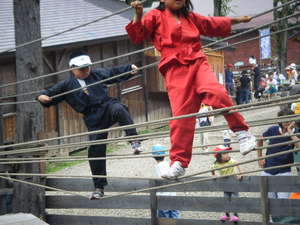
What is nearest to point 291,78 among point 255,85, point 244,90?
point 244,90

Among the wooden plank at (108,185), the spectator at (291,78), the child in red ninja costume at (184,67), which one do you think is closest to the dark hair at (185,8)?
the child in red ninja costume at (184,67)

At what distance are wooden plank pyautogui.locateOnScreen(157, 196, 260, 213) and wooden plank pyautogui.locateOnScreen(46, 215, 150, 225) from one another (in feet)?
1.20

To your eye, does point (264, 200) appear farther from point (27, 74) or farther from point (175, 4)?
point (175, 4)

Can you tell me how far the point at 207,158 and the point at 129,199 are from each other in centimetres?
503

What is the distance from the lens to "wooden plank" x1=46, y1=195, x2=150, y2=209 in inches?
317

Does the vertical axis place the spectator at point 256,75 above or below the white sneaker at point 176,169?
above

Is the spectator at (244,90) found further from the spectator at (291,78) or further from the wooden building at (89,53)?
Result: the wooden building at (89,53)

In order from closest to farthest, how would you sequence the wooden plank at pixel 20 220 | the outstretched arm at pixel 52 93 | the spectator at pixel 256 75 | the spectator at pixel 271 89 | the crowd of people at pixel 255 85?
1. the outstretched arm at pixel 52 93
2. the wooden plank at pixel 20 220
3. the spectator at pixel 271 89
4. the crowd of people at pixel 255 85
5. the spectator at pixel 256 75

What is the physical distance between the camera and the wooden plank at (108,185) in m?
8.09

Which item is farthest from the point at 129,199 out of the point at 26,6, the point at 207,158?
the point at 207,158

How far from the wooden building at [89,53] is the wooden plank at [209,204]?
4820 millimetres

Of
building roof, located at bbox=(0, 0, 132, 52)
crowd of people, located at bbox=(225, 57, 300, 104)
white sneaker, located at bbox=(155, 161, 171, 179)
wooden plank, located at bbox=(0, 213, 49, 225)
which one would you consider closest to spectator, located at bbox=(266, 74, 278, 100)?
crowd of people, located at bbox=(225, 57, 300, 104)

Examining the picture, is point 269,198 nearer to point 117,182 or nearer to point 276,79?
point 117,182

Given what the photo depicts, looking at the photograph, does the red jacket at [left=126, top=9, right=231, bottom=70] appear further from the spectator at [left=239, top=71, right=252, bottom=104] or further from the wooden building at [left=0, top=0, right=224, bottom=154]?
the spectator at [left=239, top=71, right=252, bottom=104]
